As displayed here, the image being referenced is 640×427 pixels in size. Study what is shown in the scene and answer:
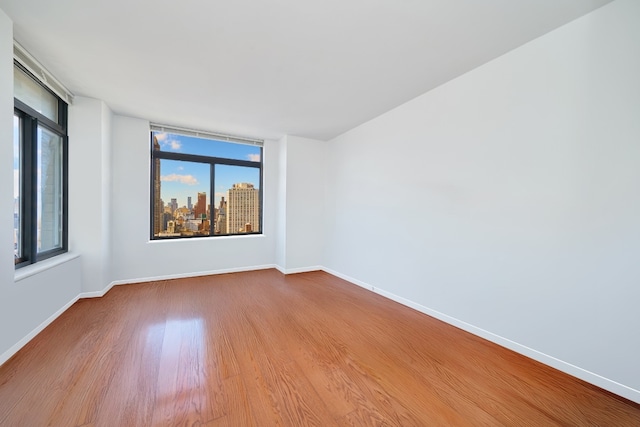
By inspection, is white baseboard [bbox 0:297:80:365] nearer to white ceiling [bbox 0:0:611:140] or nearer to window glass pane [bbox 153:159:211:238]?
window glass pane [bbox 153:159:211:238]

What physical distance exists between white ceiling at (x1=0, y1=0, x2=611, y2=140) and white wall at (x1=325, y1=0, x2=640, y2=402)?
27 centimetres

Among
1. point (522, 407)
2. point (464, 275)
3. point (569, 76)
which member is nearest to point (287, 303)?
point (464, 275)

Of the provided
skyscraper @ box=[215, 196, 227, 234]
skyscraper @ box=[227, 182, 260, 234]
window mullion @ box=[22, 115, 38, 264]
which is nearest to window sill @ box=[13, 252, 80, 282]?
window mullion @ box=[22, 115, 38, 264]

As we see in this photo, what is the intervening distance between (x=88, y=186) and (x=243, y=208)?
2310 mm

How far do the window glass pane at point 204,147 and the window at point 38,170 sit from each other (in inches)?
49.5

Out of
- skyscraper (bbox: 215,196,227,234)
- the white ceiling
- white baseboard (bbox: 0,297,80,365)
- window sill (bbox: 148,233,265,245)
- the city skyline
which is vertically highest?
the white ceiling

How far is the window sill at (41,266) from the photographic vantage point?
2.06 metres

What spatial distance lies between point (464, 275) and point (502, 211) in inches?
30.0

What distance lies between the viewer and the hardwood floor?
4.69ft

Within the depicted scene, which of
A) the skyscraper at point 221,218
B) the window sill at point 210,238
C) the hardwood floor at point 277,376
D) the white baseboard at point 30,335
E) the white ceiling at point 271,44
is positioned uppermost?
the white ceiling at point 271,44

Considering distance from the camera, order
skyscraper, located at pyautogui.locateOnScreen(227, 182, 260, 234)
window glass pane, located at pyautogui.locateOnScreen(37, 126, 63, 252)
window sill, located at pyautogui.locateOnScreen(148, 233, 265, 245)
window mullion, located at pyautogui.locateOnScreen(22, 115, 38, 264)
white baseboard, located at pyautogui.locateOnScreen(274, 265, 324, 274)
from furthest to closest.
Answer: skyscraper, located at pyautogui.locateOnScreen(227, 182, 260, 234)
white baseboard, located at pyautogui.locateOnScreen(274, 265, 324, 274)
window sill, located at pyautogui.locateOnScreen(148, 233, 265, 245)
window glass pane, located at pyautogui.locateOnScreen(37, 126, 63, 252)
window mullion, located at pyautogui.locateOnScreen(22, 115, 38, 264)

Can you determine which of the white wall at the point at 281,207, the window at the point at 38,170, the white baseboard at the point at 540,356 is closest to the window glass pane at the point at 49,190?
the window at the point at 38,170

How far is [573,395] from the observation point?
1.62 metres

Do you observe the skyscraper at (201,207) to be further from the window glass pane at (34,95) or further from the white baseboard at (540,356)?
the white baseboard at (540,356)
